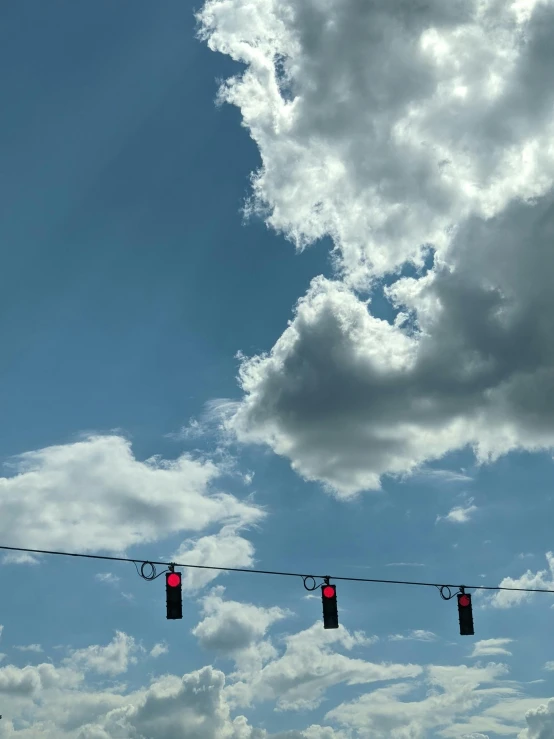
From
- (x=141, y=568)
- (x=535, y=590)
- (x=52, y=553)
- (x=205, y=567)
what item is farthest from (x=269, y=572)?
(x=535, y=590)

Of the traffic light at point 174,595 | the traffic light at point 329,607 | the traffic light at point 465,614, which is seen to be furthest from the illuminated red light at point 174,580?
the traffic light at point 465,614

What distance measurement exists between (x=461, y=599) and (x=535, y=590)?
6.88 metres

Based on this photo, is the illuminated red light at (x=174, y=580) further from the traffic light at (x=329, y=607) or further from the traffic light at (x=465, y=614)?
the traffic light at (x=465, y=614)

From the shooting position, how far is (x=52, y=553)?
29.1m

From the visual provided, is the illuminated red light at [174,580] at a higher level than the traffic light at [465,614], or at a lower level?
higher

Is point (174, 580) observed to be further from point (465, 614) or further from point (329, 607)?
point (465, 614)

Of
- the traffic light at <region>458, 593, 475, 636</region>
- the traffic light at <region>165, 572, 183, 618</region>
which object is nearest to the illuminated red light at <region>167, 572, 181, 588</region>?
the traffic light at <region>165, 572, 183, 618</region>

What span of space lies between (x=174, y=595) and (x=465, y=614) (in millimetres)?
10228

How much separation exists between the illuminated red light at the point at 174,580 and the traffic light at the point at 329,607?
4.84 metres

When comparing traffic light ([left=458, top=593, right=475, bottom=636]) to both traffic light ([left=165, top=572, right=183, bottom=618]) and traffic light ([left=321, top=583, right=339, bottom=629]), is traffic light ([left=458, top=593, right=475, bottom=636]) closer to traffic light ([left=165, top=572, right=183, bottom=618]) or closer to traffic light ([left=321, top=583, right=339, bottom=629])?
traffic light ([left=321, top=583, right=339, bottom=629])

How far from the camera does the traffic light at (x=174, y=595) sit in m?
26.9

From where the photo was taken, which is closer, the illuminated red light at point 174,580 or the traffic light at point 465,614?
the illuminated red light at point 174,580

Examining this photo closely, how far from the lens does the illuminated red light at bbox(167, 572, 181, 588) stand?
2722 centimetres

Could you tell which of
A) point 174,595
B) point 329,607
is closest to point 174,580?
point 174,595
